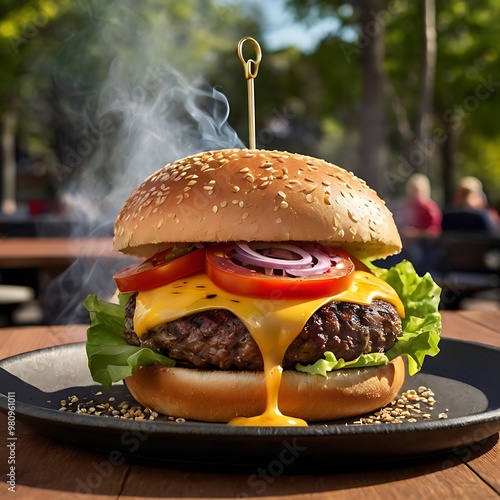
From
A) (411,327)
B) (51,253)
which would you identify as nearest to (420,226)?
(51,253)

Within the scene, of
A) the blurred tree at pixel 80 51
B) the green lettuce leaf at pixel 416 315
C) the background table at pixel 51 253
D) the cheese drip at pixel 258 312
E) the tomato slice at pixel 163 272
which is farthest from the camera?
the blurred tree at pixel 80 51

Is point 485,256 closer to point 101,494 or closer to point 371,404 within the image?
point 371,404

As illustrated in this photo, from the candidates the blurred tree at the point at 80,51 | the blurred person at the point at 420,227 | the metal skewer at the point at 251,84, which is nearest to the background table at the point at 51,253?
the blurred person at the point at 420,227

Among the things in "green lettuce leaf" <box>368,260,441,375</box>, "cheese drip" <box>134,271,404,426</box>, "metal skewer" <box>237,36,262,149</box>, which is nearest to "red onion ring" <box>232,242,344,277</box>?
"cheese drip" <box>134,271,404,426</box>

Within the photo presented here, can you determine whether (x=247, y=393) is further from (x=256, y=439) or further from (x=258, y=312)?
(x=256, y=439)

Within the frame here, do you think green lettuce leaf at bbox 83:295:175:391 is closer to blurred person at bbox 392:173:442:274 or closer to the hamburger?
the hamburger

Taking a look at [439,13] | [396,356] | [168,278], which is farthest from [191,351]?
[439,13]

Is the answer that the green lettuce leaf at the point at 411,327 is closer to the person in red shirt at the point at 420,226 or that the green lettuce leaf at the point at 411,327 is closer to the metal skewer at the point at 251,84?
the metal skewer at the point at 251,84
